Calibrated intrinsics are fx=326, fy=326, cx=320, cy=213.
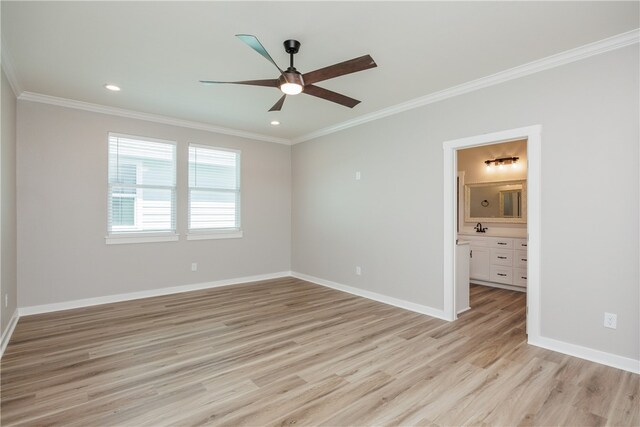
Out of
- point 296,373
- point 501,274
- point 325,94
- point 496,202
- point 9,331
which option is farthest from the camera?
point 496,202

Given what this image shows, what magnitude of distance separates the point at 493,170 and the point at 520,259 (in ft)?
5.44

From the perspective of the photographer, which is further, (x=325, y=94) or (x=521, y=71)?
(x=521, y=71)

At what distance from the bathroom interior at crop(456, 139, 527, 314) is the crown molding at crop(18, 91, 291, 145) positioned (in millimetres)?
3781

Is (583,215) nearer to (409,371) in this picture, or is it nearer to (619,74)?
(619,74)

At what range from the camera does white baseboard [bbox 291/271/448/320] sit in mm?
3987

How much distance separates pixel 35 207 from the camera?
4.02 metres

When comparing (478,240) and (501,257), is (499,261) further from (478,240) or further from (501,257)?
(478,240)

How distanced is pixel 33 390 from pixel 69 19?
2.70 meters

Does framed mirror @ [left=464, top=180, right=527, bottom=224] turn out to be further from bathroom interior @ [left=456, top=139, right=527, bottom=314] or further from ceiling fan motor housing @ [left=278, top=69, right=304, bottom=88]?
→ ceiling fan motor housing @ [left=278, top=69, right=304, bottom=88]

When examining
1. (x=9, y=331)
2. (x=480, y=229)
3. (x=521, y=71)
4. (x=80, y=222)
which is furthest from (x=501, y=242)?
(x=9, y=331)

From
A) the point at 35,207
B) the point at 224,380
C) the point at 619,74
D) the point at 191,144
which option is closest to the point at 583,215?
the point at 619,74

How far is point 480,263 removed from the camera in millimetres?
5617

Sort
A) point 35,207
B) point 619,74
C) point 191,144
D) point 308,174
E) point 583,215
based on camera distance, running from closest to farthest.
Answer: point 619,74
point 583,215
point 35,207
point 191,144
point 308,174

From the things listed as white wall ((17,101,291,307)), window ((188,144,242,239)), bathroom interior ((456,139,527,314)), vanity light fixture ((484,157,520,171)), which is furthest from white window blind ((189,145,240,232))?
vanity light fixture ((484,157,520,171))
